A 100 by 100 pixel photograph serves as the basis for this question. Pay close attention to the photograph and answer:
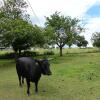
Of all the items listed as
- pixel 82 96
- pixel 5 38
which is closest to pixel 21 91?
pixel 82 96

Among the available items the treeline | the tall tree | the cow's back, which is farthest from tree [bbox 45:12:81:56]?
the cow's back

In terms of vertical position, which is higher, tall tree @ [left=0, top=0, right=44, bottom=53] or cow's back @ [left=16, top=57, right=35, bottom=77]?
tall tree @ [left=0, top=0, right=44, bottom=53]

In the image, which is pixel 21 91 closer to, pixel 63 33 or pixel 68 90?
pixel 68 90

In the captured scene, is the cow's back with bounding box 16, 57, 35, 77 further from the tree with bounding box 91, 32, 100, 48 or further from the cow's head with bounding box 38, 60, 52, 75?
the tree with bounding box 91, 32, 100, 48

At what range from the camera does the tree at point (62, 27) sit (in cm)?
5680

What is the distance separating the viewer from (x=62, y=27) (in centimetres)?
5731

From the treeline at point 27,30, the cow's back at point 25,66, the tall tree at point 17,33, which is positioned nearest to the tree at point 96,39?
the treeline at point 27,30

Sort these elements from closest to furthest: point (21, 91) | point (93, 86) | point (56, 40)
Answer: point (21, 91) < point (93, 86) < point (56, 40)

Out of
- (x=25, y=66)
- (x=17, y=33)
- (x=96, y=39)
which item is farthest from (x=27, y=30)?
(x=96, y=39)

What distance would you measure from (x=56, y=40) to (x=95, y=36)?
3701cm

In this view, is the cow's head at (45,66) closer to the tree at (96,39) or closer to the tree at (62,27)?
the tree at (62,27)

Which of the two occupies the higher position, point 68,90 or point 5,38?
point 5,38

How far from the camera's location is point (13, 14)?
41688mm

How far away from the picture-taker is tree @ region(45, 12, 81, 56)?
56800 millimetres
